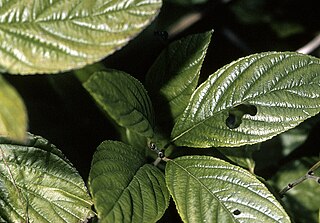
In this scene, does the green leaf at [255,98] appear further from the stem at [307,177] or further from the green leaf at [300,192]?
the green leaf at [300,192]

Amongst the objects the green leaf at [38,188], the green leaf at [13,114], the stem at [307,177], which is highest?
the green leaf at [13,114]

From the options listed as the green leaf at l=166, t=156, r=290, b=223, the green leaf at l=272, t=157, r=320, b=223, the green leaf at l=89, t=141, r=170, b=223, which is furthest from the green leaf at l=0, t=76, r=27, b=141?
the green leaf at l=272, t=157, r=320, b=223

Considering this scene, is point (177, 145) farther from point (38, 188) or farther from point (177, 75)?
point (38, 188)

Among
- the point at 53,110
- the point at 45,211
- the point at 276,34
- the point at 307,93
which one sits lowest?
the point at 45,211

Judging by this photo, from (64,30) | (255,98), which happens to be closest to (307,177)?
(255,98)

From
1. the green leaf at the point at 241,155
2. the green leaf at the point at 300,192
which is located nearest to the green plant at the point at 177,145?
the green leaf at the point at 241,155

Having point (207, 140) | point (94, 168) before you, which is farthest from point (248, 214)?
point (94, 168)

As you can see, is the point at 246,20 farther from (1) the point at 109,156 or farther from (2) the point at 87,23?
(2) the point at 87,23
